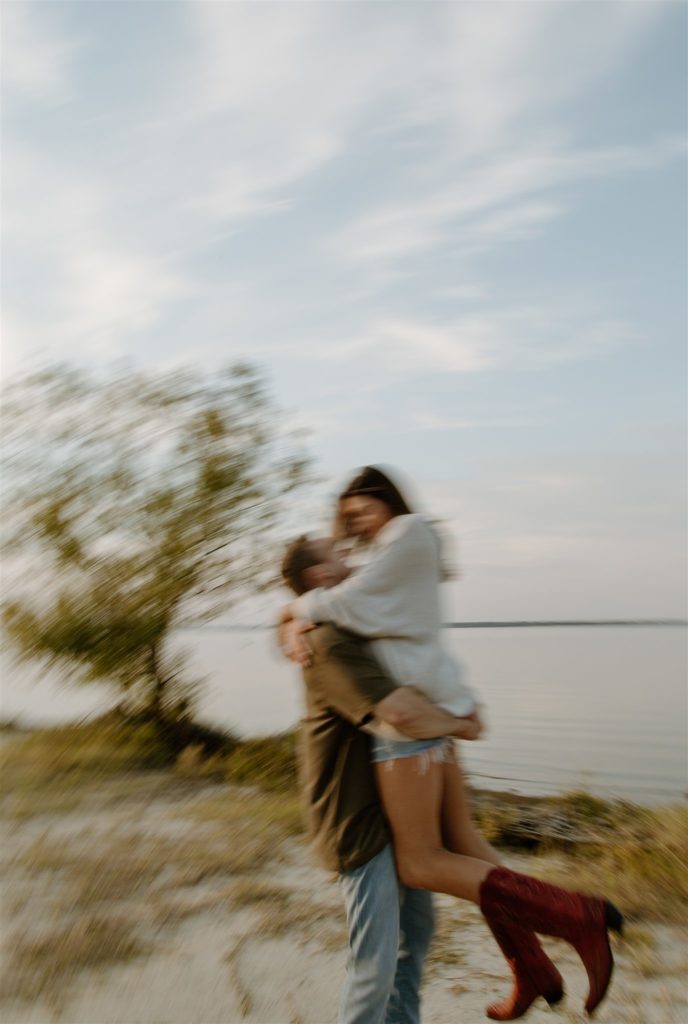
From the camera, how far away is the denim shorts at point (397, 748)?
271cm

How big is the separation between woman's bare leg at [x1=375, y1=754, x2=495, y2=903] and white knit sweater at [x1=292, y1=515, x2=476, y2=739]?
20 centimetres

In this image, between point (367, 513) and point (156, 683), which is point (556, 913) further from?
point (156, 683)

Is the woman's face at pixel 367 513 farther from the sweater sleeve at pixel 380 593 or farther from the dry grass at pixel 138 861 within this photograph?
the dry grass at pixel 138 861

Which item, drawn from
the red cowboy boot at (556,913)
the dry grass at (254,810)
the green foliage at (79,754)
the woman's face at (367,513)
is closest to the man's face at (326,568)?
the woman's face at (367,513)

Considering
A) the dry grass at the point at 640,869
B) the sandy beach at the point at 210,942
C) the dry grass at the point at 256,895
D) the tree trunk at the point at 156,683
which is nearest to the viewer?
the sandy beach at the point at 210,942

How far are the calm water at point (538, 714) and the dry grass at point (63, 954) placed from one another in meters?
1.30

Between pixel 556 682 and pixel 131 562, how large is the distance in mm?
14340

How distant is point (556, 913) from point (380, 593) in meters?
0.95

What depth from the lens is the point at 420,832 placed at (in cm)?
272

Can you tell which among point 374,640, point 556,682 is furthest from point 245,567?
point 556,682

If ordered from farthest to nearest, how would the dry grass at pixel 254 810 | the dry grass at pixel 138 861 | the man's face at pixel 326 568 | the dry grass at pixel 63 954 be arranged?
the dry grass at pixel 254 810, the dry grass at pixel 138 861, the dry grass at pixel 63 954, the man's face at pixel 326 568

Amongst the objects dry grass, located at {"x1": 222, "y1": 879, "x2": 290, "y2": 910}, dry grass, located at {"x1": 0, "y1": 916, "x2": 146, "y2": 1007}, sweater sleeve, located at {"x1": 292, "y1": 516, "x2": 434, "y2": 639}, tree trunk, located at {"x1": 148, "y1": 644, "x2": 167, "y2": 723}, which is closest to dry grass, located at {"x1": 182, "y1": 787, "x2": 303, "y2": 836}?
dry grass, located at {"x1": 222, "y1": 879, "x2": 290, "y2": 910}

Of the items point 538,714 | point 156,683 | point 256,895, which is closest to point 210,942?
point 256,895

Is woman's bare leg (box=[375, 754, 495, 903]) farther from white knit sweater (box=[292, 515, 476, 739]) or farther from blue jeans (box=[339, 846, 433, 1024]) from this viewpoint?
white knit sweater (box=[292, 515, 476, 739])
